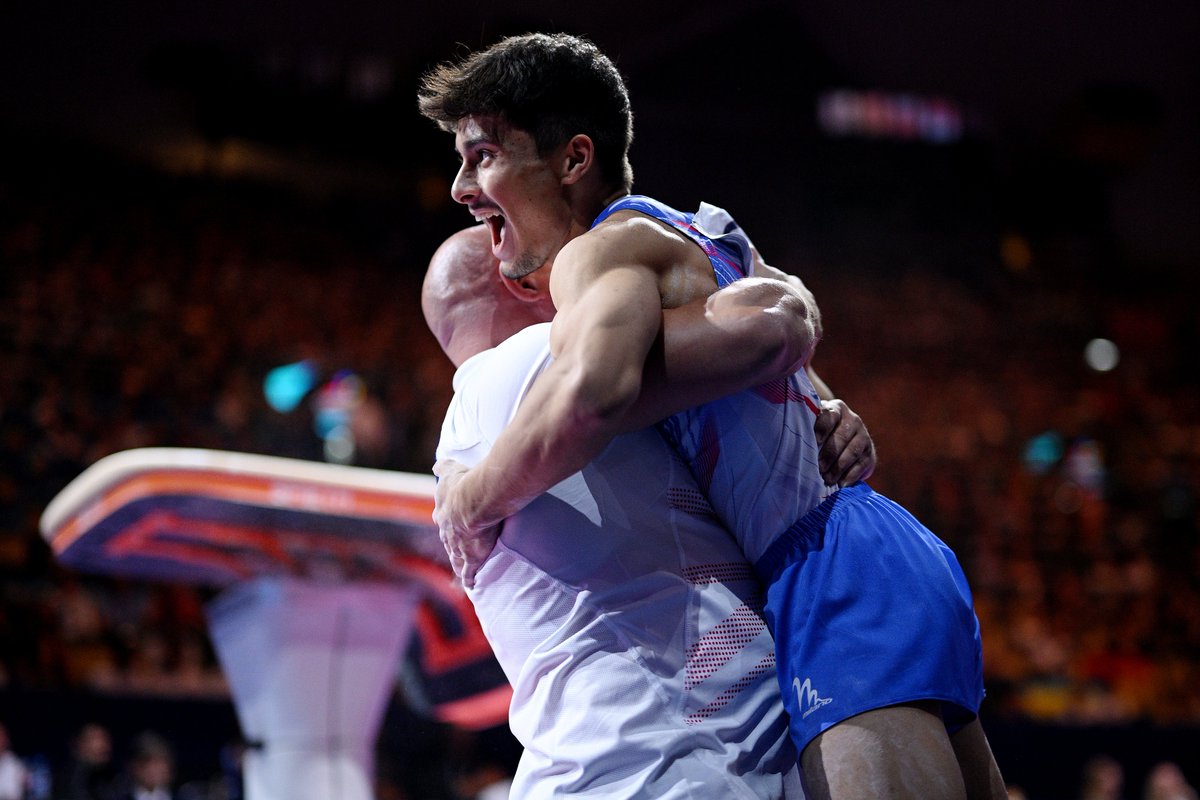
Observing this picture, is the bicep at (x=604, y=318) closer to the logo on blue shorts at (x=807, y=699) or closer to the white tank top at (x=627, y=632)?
the white tank top at (x=627, y=632)

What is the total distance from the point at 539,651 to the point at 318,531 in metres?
2.64

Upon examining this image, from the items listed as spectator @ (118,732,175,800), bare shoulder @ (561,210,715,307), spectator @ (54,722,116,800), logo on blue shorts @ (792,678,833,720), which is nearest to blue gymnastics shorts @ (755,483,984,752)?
logo on blue shorts @ (792,678,833,720)

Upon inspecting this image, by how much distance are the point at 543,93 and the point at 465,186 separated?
0.59ft

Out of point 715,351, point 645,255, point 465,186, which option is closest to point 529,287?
point 465,186

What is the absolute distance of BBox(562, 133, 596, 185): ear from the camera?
172cm

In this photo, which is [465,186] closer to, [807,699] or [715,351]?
[715,351]

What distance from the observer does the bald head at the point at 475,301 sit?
1948 mm

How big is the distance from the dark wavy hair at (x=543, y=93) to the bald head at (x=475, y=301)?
25 cm

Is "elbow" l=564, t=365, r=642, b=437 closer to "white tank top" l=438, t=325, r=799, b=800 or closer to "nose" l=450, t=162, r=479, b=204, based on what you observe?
"white tank top" l=438, t=325, r=799, b=800

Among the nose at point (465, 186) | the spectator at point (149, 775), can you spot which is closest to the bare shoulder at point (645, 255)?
the nose at point (465, 186)

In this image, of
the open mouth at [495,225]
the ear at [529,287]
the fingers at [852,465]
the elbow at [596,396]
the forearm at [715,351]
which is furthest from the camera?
the ear at [529,287]

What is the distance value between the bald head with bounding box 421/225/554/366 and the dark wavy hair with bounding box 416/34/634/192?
248mm

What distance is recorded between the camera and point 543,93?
1691mm

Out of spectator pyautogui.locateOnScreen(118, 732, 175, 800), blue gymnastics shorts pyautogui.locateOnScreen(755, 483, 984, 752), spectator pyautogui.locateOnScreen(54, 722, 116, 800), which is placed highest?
blue gymnastics shorts pyautogui.locateOnScreen(755, 483, 984, 752)
